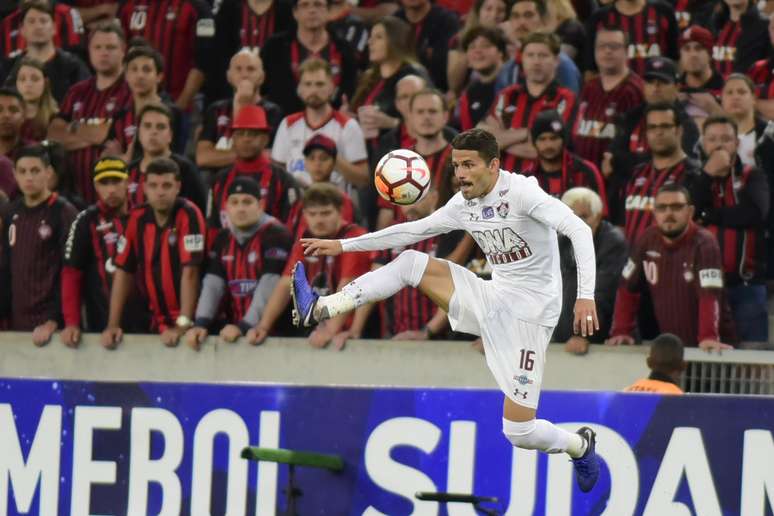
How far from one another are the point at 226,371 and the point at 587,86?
11.9ft

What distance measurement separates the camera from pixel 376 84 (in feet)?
44.3

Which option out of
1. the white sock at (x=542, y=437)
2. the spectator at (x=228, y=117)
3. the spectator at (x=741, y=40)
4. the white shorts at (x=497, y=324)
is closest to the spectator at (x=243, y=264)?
the spectator at (x=228, y=117)

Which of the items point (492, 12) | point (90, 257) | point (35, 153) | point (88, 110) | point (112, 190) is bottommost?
point (90, 257)

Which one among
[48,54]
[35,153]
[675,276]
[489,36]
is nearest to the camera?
[675,276]

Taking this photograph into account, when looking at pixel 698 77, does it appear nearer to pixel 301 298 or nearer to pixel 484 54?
pixel 484 54

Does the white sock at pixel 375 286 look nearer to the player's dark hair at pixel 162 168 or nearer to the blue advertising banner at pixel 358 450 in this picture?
the blue advertising banner at pixel 358 450

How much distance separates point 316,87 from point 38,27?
3.11m

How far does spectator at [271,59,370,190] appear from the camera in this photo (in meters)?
12.8

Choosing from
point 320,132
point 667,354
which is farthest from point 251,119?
point 667,354

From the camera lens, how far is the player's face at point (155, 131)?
42.2 feet

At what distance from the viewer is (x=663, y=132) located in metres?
11.6

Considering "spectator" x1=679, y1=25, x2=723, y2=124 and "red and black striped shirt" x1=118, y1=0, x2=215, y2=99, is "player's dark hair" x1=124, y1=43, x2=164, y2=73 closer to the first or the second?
"red and black striped shirt" x1=118, y1=0, x2=215, y2=99

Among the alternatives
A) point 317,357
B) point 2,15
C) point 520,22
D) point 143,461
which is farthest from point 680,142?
point 2,15

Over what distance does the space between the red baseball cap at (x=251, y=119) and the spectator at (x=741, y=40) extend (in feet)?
12.2
